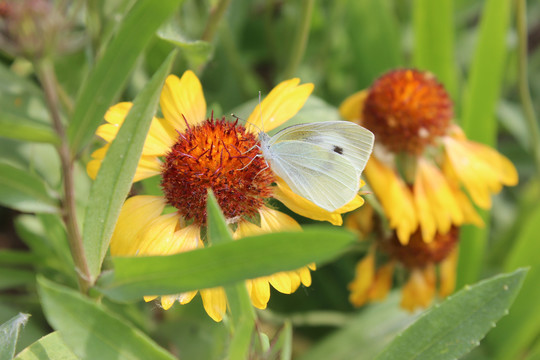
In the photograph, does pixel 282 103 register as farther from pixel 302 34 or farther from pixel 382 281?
pixel 382 281

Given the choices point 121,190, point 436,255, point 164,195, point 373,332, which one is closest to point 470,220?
point 436,255

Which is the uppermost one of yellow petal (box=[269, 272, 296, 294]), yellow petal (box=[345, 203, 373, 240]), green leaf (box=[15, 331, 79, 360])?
green leaf (box=[15, 331, 79, 360])

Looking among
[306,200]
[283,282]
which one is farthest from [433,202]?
[283,282]

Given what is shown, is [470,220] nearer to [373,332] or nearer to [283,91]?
[373,332]

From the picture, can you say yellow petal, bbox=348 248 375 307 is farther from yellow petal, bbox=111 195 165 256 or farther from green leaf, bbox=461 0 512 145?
yellow petal, bbox=111 195 165 256

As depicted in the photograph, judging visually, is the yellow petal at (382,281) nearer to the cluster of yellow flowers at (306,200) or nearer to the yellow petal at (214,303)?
the cluster of yellow flowers at (306,200)

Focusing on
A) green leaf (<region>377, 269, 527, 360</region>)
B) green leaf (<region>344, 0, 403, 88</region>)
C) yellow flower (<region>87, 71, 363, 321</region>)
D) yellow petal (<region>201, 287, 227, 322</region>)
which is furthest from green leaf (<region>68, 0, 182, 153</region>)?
green leaf (<region>344, 0, 403, 88</region>)

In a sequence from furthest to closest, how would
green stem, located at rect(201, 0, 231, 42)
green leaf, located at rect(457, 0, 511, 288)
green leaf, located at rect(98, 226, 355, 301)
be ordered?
green leaf, located at rect(457, 0, 511, 288) < green stem, located at rect(201, 0, 231, 42) < green leaf, located at rect(98, 226, 355, 301)
